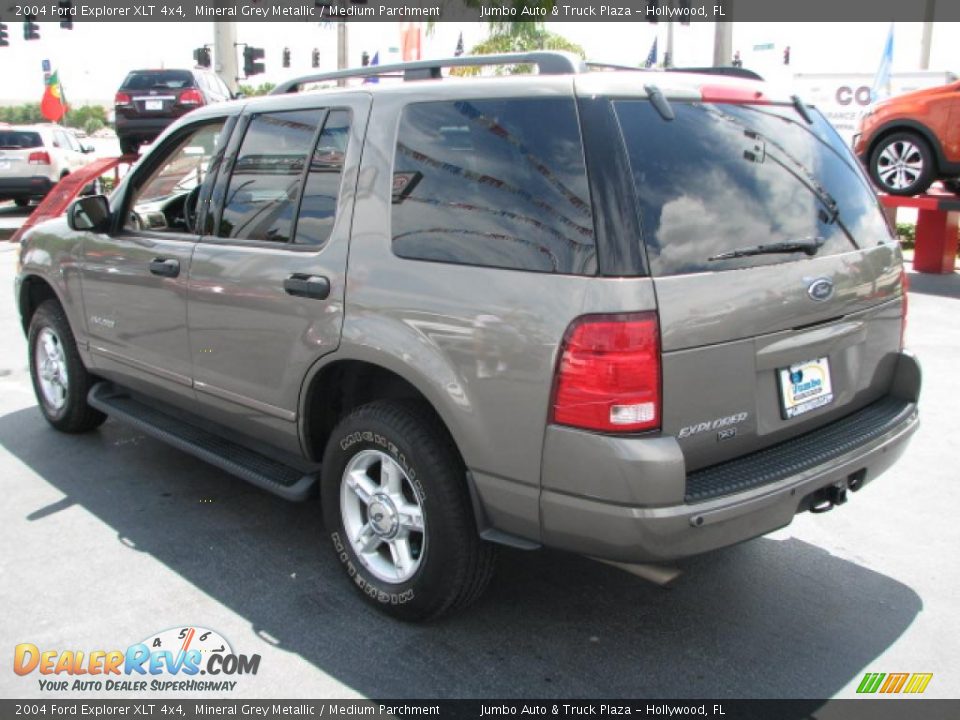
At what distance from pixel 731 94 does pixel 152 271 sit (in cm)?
277

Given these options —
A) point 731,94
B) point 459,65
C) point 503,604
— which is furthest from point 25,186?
point 731,94

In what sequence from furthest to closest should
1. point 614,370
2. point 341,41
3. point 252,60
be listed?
1. point 341,41
2. point 252,60
3. point 614,370

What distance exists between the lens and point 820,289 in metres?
3.09

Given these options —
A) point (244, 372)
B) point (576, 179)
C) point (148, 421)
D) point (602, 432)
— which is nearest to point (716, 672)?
point (602, 432)


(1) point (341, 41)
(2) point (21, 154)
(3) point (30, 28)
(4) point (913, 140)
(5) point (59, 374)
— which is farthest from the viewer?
(3) point (30, 28)

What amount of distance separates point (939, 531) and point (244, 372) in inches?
128

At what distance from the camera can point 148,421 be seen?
15.0 ft

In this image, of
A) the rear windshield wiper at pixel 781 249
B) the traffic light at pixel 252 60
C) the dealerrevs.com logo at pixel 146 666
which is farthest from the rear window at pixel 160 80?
the rear windshield wiper at pixel 781 249

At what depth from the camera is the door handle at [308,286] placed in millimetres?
3424

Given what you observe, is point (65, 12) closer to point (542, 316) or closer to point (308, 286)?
point (308, 286)

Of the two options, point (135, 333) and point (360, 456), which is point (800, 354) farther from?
point (135, 333)

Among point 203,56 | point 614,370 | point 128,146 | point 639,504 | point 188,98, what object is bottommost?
point 639,504

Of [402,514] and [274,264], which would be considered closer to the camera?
[402,514]

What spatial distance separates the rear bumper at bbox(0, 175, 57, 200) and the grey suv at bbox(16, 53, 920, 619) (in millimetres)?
16689
